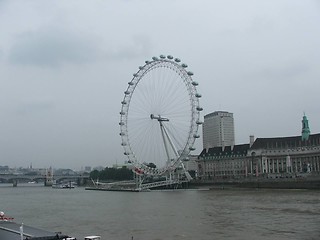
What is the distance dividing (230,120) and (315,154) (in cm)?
3749

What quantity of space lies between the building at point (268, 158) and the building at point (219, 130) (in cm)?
1431

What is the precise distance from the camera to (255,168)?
78250 millimetres

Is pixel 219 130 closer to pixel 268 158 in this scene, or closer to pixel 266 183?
pixel 268 158

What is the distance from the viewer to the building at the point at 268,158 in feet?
233

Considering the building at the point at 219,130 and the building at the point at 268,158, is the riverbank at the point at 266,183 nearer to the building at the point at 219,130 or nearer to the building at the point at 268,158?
the building at the point at 268,158

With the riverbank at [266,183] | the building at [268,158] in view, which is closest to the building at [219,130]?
the building at [268,158]

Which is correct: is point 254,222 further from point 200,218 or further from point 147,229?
point 147,229

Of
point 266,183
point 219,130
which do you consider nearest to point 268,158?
point 266,183

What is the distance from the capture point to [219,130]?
341 ft

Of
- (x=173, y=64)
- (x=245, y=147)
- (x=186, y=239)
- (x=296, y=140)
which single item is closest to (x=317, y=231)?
(x=186, y=239)

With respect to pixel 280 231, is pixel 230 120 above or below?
above

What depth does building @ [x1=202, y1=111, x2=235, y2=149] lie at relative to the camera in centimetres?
10369

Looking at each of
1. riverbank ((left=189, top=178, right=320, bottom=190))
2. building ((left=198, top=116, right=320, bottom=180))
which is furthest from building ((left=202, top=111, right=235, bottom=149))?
riverbank ((left=189, top=178, right=320, bottom=190))

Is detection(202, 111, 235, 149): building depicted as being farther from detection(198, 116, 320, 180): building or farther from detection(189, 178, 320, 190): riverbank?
detection(189, 178, 320, 190): riverbank
